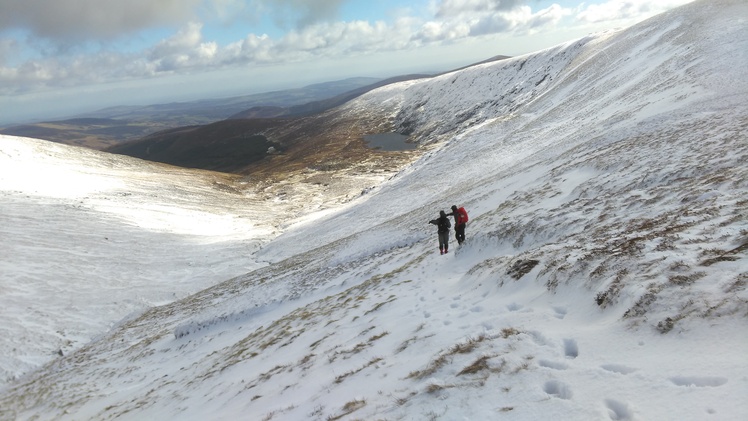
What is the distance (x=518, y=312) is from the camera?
7.95 m

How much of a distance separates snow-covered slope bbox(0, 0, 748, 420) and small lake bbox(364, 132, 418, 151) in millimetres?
67400

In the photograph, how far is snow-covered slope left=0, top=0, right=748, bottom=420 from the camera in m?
5.35

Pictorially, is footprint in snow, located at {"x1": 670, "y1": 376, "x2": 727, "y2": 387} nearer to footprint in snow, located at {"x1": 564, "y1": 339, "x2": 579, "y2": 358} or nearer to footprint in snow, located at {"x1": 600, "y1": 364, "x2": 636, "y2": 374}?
footprint in snow, located at {"x1": 600, "y1": 364, "x2": 636, "y2": 374}

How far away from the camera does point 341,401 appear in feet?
22.6

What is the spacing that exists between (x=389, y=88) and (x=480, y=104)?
80.1 m

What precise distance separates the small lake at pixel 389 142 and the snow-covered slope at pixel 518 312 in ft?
221

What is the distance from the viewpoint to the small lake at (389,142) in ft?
311

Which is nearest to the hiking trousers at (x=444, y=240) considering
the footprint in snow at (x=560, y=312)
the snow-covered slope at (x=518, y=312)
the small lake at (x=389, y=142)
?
the snow-covered slope at (x=518, y=312)

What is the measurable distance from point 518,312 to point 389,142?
97.3 metres

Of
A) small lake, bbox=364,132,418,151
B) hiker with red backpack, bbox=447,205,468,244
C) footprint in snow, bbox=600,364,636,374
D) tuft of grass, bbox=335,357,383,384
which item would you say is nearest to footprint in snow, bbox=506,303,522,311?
footprint in snow, bbox=600,364,636,374

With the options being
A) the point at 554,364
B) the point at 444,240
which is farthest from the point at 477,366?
the point at 444,240

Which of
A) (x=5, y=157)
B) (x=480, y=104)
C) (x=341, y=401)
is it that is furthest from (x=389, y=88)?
(x=341, y=401)

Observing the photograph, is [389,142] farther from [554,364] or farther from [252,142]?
[554,364]

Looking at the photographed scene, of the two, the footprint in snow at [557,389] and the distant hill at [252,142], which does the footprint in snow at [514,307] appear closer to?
the footprint in snow at [557,389]
